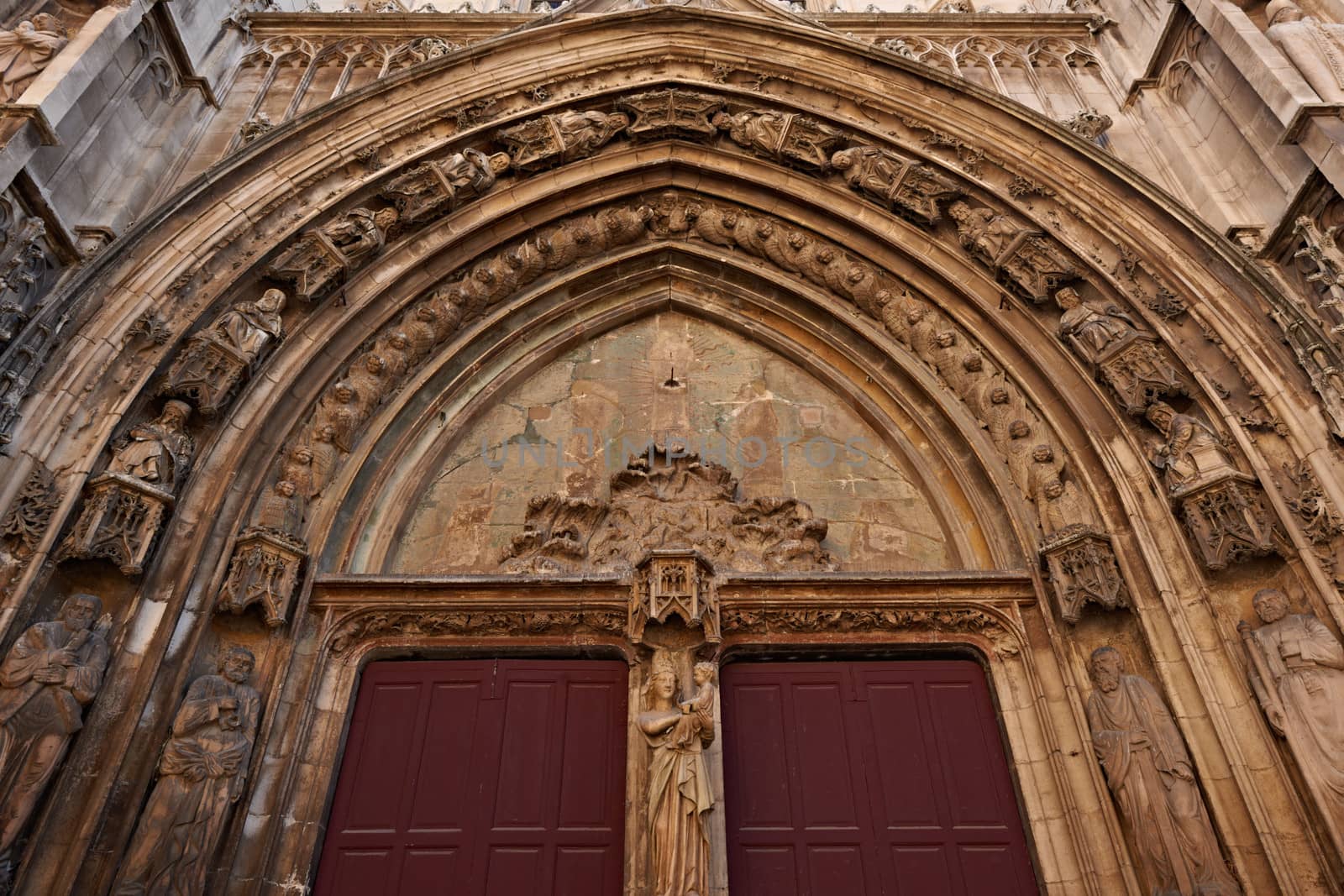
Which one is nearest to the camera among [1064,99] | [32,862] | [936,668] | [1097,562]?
[32,862]

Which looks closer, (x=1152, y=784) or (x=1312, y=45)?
(x=1152, y=784)

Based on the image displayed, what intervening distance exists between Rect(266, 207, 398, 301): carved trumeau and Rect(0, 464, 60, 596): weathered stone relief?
225 cm

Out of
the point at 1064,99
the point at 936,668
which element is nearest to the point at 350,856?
the point at 936,668

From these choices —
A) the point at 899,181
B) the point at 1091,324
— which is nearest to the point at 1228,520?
the point at 1091,324

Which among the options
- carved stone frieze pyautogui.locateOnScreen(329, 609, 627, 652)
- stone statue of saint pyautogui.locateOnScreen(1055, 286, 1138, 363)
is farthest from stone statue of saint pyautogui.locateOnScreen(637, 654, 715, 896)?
stone statue of saint pyautogui.locateOnScreen(1055, 286, 1138, 363)

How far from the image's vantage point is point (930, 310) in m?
7.54

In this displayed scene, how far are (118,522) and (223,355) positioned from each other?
53.9 inches

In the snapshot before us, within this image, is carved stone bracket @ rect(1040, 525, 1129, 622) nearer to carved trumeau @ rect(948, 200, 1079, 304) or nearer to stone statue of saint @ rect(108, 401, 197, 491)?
carved trumeau @ rect(948, 200, 1079, 304)

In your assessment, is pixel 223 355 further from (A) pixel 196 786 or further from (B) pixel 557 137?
(B) pixel 557 137

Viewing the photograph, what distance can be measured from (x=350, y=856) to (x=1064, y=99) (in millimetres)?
8511

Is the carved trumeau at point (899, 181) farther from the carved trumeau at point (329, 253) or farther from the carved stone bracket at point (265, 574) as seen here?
the carved stone bracket at point (265, 574)

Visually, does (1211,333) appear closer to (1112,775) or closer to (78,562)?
(1112,775)

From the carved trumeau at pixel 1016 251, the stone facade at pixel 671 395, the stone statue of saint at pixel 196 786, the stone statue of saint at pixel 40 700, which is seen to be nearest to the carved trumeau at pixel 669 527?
the stone facade at pixel 671 395

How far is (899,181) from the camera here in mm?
7625
